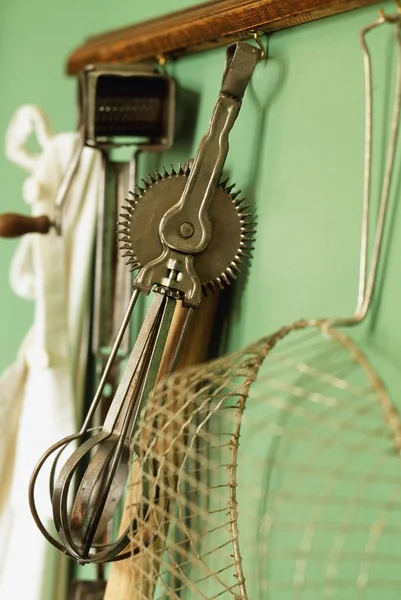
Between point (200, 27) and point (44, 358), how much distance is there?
0.40 metres

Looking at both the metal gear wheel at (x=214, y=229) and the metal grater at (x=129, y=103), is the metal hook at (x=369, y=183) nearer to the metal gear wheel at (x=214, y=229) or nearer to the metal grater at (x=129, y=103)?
the metal gear wheel at (x=214, y=229)

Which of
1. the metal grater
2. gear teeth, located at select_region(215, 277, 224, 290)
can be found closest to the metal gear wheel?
gear teeth, located at select_region(215, 277, 224, 290)

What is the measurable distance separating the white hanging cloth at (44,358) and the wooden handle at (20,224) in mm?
19

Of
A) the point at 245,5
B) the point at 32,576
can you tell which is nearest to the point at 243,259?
the point at 245,5

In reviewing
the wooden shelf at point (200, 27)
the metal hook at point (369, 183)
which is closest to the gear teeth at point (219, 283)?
the metal hook at point (369, 183)

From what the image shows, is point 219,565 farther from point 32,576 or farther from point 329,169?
point 329,169

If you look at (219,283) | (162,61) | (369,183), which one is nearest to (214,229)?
(219,283)

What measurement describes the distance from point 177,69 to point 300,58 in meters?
0.19

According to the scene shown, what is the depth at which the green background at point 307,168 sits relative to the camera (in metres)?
0.63

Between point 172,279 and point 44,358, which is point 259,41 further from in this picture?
point 44,358

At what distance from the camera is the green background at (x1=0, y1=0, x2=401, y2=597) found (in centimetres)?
63

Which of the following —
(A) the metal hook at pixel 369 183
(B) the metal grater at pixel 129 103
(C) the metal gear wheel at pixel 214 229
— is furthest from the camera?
(B) the metal grater at pixel 129 103

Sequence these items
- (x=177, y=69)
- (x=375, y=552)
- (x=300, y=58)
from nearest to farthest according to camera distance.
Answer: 1. (x=375, y=552)
2. (x=300, y=58)
3. (x=177, y=69)

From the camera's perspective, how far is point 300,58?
0.71m
